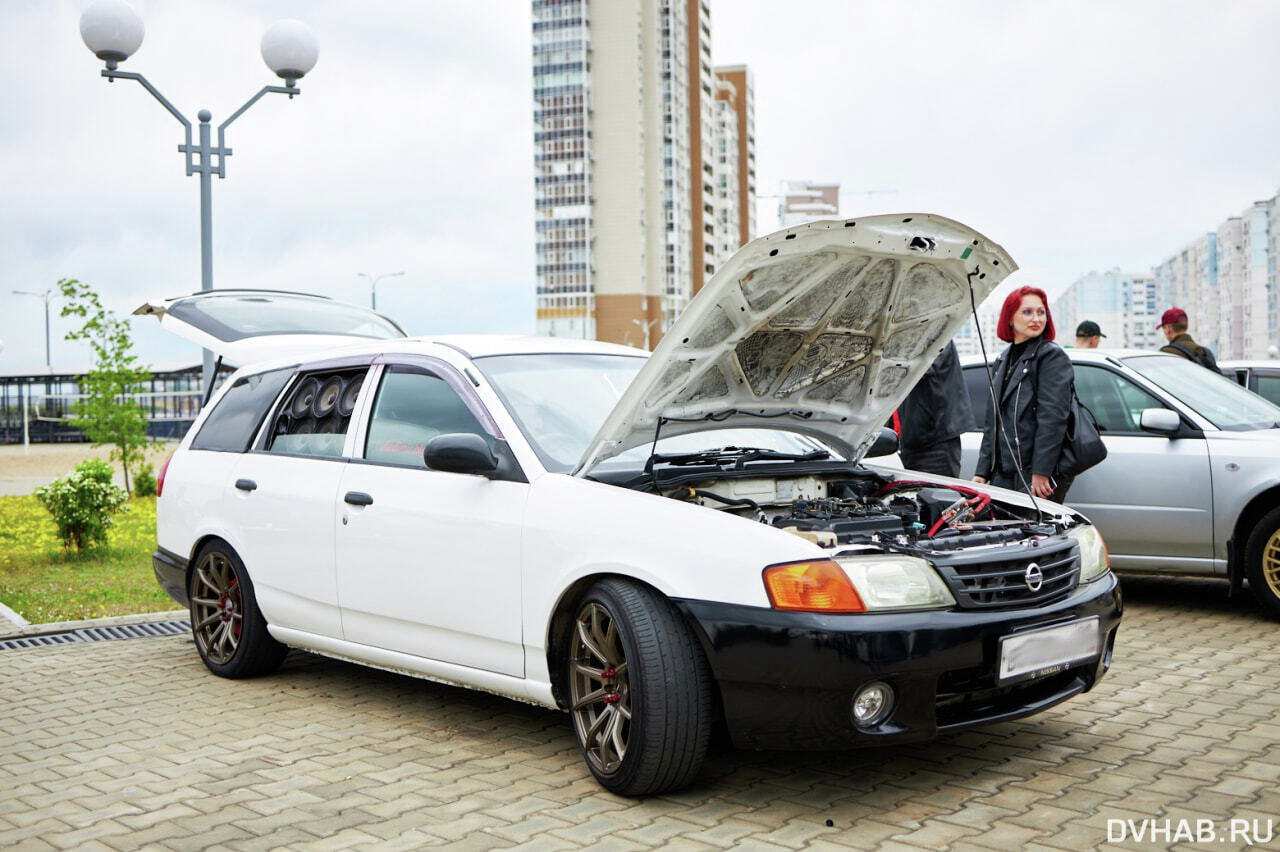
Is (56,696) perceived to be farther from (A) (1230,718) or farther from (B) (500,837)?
(A) (1230,718)

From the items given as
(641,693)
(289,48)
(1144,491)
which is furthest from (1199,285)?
(641,693)

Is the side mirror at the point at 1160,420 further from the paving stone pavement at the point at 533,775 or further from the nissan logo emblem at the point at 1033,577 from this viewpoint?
the nissan logo emblem at the point at 1033,577

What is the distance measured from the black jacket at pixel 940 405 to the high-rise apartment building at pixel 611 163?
101 metres

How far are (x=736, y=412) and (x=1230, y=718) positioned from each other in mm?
2376

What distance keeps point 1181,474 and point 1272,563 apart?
0.71 metres

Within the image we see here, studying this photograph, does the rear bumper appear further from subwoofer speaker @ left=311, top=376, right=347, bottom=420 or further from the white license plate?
the white license plate

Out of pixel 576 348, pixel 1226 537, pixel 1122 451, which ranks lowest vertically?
pixel 1226 537

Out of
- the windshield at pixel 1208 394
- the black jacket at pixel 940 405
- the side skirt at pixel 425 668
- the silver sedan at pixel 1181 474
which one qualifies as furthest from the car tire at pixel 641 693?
the windshield at pixel 1208 394

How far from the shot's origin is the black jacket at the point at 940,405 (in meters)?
7.18

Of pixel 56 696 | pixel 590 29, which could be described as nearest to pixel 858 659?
pixel 56 696

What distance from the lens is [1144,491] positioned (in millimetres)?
7379

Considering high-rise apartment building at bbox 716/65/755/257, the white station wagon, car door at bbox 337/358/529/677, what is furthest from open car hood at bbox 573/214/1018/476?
high-rise apartment building at bbox 716/65/755/257

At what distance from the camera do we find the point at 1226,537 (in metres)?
7.08

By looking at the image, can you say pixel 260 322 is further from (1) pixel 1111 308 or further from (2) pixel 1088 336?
(1) pixel 1111 308
